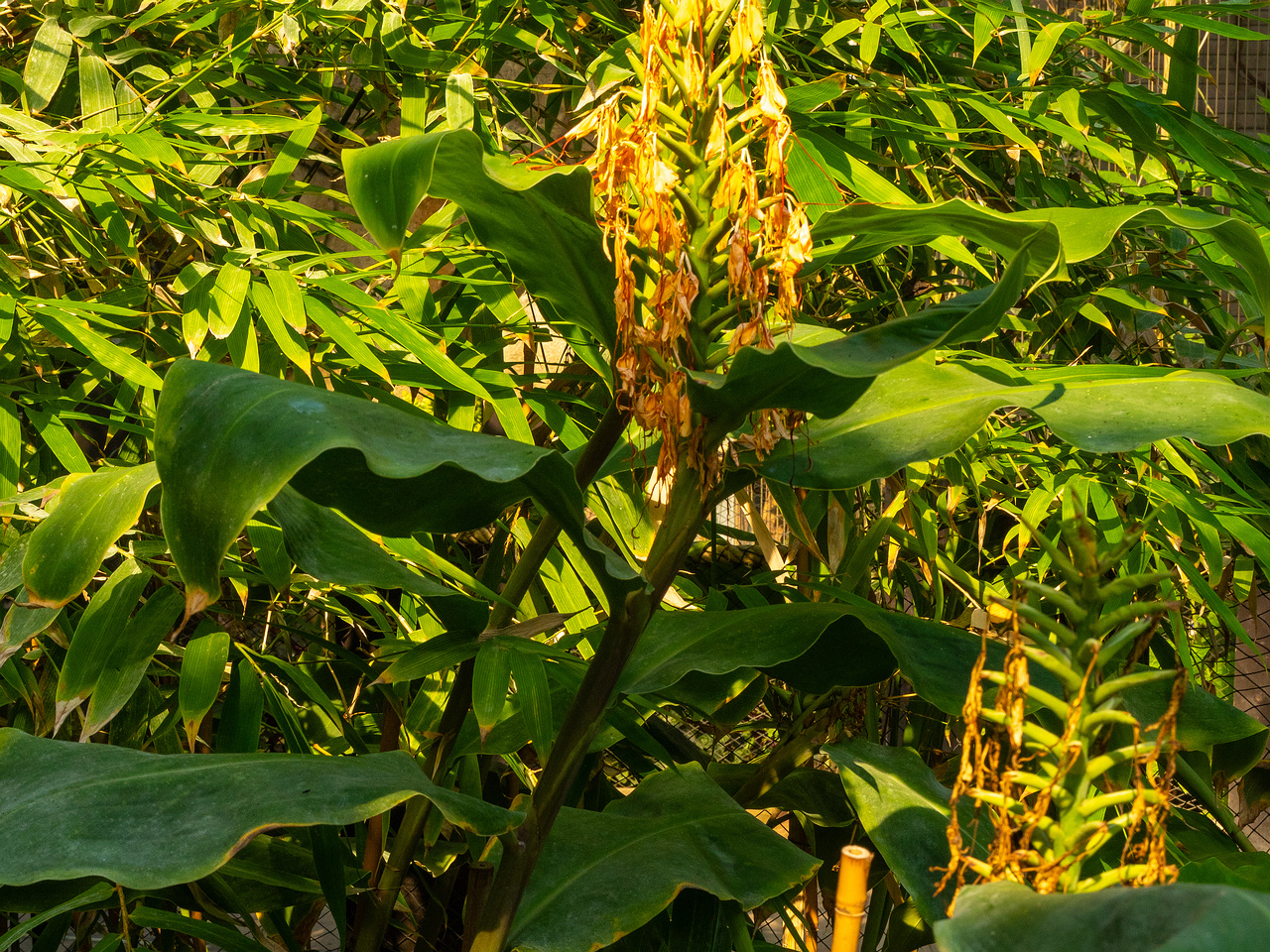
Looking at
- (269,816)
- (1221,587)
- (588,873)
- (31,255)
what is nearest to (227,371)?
(269,816)

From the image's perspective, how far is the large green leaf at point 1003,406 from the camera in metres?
0.42

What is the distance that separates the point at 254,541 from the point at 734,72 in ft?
1.27

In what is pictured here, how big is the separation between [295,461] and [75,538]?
0.19 metres

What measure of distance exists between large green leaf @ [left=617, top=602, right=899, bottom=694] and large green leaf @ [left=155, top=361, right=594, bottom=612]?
0.13m

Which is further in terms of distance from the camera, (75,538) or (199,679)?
(199,679)

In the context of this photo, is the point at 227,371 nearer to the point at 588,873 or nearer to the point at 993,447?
the point at 588,873

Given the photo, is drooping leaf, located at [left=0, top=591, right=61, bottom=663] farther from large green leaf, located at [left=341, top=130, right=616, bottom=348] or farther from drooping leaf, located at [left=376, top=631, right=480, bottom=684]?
large green leaf, located at [left=341, top=130, right=616, bottom=348]

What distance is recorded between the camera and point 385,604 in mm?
765

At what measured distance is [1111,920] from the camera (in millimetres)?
225

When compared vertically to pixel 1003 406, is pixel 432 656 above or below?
below

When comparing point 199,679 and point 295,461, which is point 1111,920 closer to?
point 295,461

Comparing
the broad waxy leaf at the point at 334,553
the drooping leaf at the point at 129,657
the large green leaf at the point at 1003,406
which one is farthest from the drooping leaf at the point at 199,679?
the large green leaf at the point at 1003,406

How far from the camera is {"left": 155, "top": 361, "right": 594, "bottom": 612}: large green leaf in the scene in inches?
12.8

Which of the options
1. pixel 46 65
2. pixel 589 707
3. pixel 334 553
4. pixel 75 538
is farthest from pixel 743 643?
pixel 46 65
